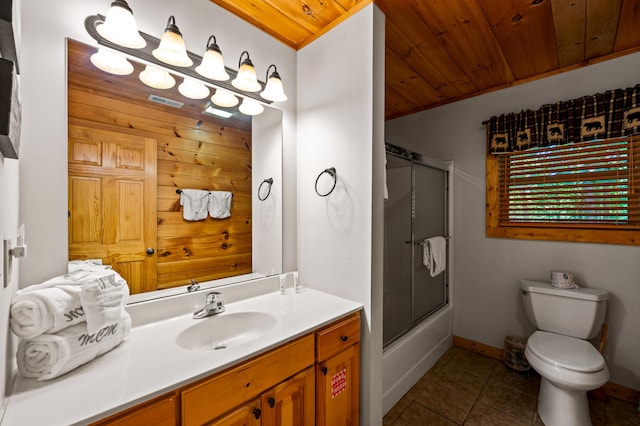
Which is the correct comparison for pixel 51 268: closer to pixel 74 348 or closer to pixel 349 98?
pixel 74 348

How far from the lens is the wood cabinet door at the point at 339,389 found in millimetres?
1224

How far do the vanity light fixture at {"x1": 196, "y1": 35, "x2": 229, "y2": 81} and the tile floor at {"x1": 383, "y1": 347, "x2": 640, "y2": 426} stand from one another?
2.21 metres

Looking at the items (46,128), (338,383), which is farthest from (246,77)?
(338,383)

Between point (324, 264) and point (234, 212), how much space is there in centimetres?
60

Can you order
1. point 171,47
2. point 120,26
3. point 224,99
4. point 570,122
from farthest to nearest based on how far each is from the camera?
point 570,122, point 224,99, point 171,47, point 120,26

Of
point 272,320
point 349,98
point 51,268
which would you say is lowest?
point 272,320

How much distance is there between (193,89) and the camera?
1.39 m

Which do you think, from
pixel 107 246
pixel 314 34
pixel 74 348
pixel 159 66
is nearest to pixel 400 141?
pixel 314 34

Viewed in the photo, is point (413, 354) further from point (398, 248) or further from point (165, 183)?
point (165, 183)

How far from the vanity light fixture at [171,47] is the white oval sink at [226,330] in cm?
115

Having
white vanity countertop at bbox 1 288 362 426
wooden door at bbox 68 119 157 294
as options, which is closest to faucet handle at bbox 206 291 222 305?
white vanity countertop at bbox 1 288 362 426

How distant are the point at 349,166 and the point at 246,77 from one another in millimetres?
701

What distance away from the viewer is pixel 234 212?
5.16 feet

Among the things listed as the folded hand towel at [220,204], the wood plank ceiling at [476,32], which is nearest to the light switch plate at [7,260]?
the folded hand towel at [220,204]
